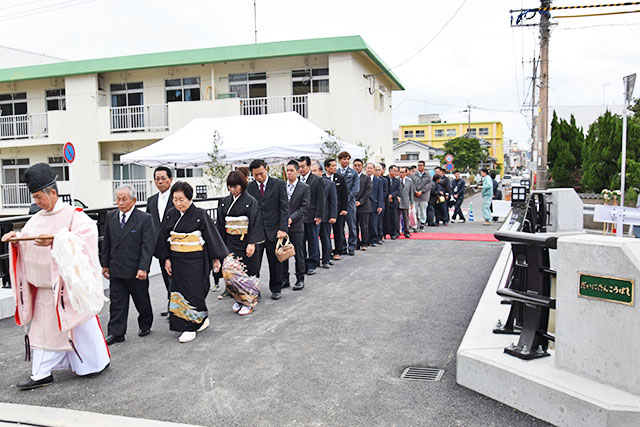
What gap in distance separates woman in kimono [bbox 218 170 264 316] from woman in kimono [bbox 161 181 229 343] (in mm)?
839

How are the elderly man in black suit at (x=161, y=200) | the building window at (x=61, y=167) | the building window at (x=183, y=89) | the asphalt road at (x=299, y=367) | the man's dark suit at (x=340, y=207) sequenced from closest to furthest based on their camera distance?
the asphalt road at (x=299, y=367) < the elderly man in black suit at (x=161, y=200) < the man's dark suit at (x=340, y=207) < the building window at (x=183, y=89) < the building window at (x=61, y=167)

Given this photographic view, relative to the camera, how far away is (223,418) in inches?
147

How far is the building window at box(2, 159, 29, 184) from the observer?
2561cm

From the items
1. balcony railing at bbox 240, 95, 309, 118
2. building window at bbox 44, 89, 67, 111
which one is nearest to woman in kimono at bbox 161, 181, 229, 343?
balcony railing at bbox 240, 95, 309, 118

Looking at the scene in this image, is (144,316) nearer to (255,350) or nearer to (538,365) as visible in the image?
(255,350)

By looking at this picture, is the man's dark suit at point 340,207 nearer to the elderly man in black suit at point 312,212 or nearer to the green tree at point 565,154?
the elderly man in black suit at point 312,212

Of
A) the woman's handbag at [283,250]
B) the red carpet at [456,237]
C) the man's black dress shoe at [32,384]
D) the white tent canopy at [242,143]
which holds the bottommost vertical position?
the man's black dress shoe at [32,384]

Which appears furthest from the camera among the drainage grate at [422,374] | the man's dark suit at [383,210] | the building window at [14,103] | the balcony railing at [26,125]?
the building window at [14,103]

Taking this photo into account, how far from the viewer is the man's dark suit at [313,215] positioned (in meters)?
8.66

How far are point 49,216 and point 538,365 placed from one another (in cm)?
404

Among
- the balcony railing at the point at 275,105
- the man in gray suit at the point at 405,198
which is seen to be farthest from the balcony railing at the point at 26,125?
the man in gray suit at the point at 405,198

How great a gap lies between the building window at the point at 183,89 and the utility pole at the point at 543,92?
1400 centimetres

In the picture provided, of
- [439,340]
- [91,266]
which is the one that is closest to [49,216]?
[91,266]

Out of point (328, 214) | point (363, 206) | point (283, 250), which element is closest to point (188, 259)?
point (283, 250)
